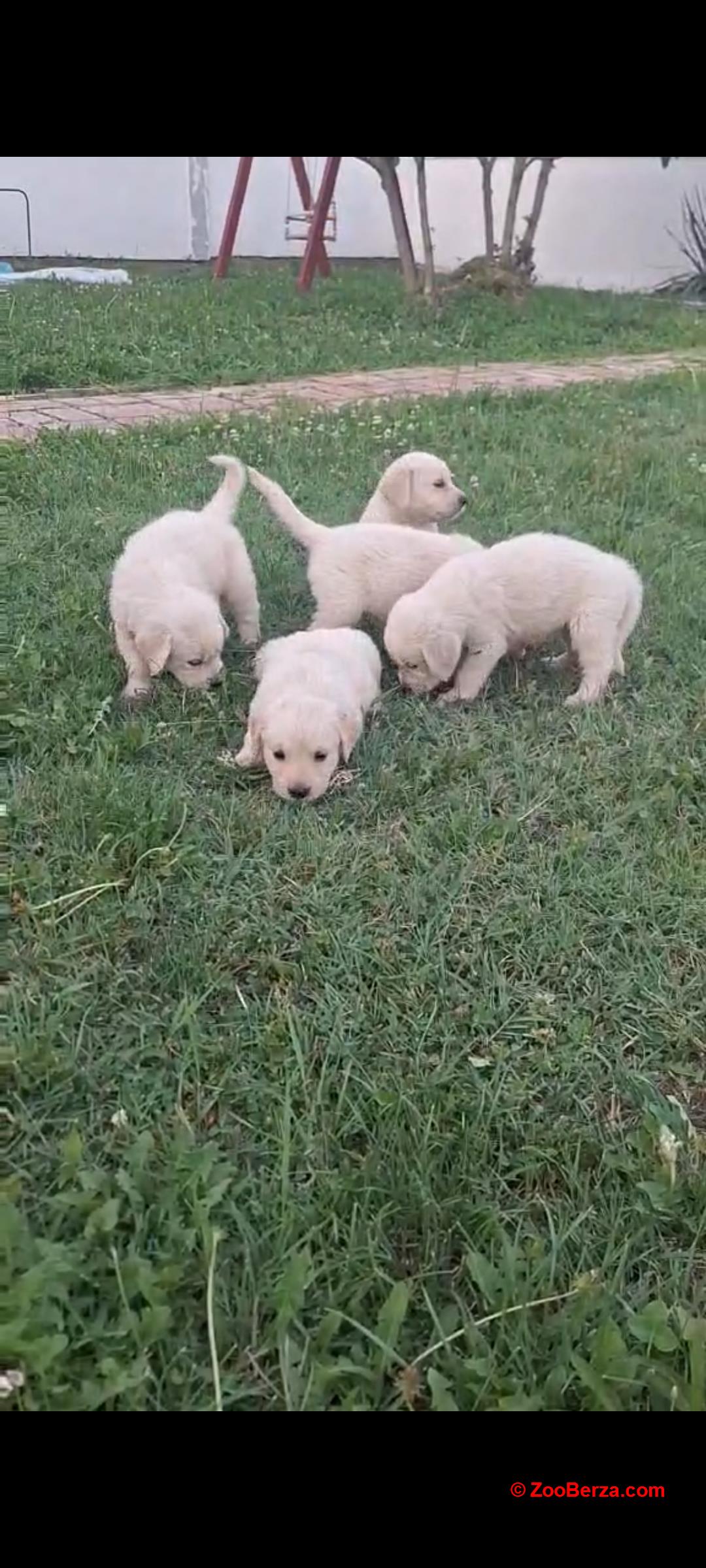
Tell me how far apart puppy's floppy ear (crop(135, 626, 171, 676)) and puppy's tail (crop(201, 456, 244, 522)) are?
53cm

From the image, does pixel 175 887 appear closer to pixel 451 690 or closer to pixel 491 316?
pixel 451 690

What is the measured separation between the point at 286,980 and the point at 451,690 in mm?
1103

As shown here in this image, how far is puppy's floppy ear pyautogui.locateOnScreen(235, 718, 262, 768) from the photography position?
212 cm

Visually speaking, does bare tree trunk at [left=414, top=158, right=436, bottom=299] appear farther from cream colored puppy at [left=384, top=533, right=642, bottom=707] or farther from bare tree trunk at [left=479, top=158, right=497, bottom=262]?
cream colored puppy at [left=384, top=533, right=642, bottom=707]

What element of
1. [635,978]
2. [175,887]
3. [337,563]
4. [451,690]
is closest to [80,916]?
[175,887]

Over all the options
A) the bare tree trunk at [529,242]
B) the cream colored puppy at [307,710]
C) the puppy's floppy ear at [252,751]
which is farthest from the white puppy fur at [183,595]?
the bare tree trunk at [529,242]

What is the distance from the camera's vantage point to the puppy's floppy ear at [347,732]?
2.14m

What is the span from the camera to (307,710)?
2098 millimetres

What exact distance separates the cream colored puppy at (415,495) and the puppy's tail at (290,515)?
0.42 m

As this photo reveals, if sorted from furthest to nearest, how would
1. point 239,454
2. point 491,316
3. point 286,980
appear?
1. point 491,316
2. point 239,454
3. point 286,980

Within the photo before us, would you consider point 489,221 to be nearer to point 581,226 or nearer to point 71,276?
point 581,226

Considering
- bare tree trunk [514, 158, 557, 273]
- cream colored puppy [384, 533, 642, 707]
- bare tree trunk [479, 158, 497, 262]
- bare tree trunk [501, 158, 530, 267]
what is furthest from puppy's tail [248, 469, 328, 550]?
bare tree trunk [514, 158, 557, 273]

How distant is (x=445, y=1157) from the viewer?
133cm
